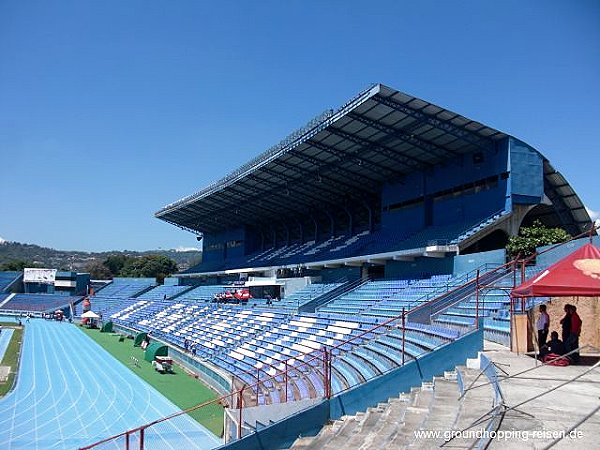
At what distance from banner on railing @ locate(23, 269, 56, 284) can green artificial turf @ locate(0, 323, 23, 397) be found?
30873mm

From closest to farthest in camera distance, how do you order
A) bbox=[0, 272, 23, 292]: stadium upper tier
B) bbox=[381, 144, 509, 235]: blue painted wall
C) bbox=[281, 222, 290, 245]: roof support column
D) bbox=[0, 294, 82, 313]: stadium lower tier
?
bbox=[381, 144, 509, 235]: blue painted wall, bbox=[281, 222, 290, 245]: roof support column, bbox=[0, 294, 82, 313]: stadium lower tier, bbox=[0, 272, 23, 292]: stadium upper tier

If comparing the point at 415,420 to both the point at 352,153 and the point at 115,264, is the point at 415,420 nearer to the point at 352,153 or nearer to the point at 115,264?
the point at 352,153

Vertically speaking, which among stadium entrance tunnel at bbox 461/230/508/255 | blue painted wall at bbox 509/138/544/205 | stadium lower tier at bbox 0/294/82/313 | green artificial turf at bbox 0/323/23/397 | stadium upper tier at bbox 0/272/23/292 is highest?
blue painted wall at bbox 509/138/544/205

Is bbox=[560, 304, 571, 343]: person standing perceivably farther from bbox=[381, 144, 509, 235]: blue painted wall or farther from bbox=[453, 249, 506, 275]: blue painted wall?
bbox=[381, 144, 509, 235]: blue painted wall

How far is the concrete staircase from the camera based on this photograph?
5.24 metres

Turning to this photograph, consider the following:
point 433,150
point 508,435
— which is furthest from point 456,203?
point 508,435

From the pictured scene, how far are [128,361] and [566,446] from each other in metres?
25.1

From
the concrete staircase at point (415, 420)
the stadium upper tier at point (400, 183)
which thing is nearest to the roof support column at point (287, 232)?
the stadium upper tier at point (400, 183)

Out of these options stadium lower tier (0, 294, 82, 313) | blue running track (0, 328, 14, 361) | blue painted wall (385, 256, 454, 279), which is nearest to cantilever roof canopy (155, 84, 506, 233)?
blue painted wall (385, 256, 454, 279)

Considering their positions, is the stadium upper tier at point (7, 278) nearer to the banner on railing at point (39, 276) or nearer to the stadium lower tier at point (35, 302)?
the banner on railing at point (39, 276)

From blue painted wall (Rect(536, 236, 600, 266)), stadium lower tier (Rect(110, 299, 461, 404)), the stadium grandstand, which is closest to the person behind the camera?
the stadium grandstand

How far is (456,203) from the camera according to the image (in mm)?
25016

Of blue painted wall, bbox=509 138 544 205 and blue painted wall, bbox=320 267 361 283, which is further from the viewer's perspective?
blue painted wall, bbox=320 267 361 283

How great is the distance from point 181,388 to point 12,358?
1256 centimetres
